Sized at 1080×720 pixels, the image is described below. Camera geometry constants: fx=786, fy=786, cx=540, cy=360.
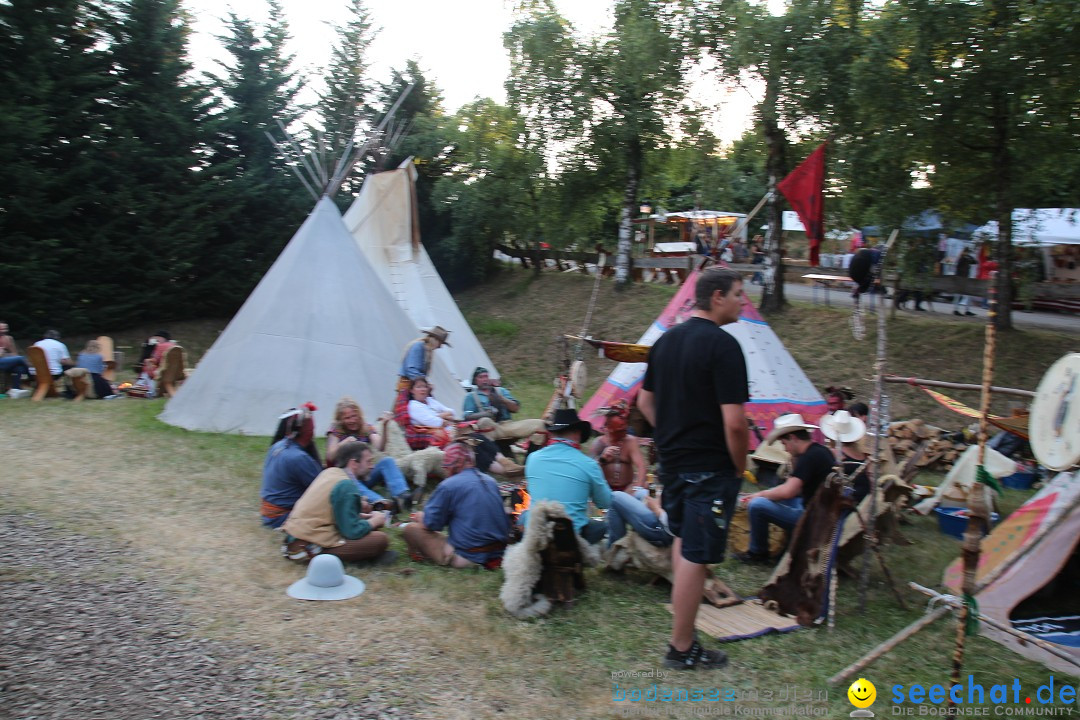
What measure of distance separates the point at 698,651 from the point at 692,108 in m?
13.6

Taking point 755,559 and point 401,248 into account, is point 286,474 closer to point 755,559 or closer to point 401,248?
point 755,559

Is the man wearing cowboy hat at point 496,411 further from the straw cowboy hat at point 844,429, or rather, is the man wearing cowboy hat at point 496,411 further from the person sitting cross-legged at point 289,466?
the straw cowboy hat at point 844,429

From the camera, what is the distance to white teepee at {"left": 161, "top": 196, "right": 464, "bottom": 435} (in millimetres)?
8828

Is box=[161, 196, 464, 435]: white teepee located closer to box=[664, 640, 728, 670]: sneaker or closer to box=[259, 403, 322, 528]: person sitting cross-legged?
box=[259, 403, 322, 528]: person sitting cross-legged

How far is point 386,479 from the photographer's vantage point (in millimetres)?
6496

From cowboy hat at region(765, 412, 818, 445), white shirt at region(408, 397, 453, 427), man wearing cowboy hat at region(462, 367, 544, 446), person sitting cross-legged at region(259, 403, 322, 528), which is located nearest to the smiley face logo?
cowboy hat at region(765, 412, 818, 445)

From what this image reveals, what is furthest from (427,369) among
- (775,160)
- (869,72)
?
(775,160)

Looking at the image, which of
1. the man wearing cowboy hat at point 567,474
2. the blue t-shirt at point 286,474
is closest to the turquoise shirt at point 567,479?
the man wearing cowboy hat at point 567,474

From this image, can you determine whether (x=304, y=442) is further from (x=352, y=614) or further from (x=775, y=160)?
(x=775, y=160)

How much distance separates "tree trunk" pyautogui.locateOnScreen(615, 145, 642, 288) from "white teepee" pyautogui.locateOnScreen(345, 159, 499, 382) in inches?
210

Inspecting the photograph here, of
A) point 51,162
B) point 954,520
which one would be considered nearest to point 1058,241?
point 954,520

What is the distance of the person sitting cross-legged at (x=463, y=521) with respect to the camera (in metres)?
4.98

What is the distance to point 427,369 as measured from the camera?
8.38 metres

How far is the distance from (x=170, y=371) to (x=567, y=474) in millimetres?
8235
